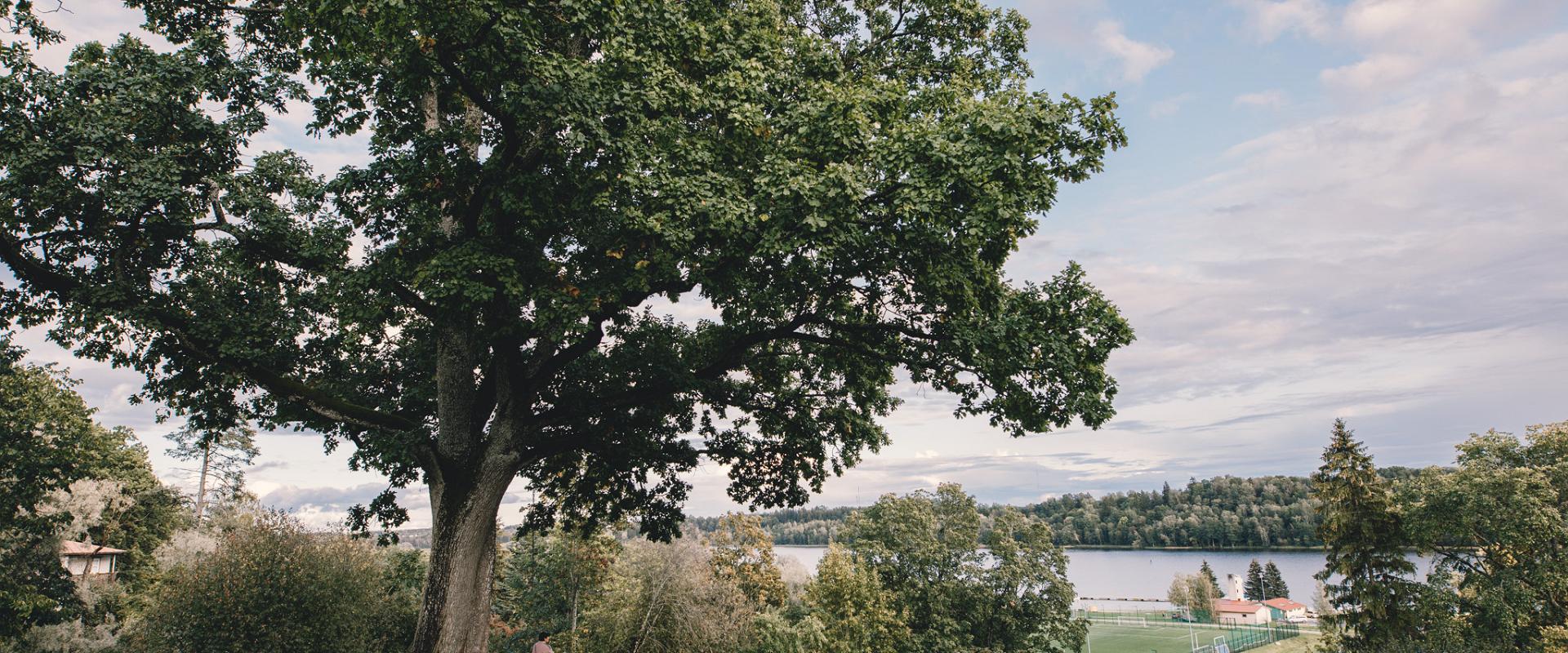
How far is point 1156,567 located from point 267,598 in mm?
139926

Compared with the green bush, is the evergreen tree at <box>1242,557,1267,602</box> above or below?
below

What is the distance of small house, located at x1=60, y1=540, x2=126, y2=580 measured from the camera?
3650cm

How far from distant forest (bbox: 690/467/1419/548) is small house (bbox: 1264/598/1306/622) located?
3087 cm

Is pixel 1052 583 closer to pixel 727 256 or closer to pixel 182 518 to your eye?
pixel 727 256

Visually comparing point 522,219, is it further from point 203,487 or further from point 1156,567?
point 1156,567

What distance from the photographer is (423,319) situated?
13.2 metres

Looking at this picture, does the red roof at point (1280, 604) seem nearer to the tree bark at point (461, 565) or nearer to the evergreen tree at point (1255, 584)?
the evergreen tree at point (1255, 584)

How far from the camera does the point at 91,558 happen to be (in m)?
38.4

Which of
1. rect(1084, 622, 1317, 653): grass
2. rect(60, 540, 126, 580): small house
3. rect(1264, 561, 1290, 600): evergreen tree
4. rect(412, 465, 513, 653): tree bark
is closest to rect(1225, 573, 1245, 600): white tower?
rect(1264, 561, 1290, 600): evergreen tree

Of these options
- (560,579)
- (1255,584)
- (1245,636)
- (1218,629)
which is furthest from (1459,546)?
(1255,584)

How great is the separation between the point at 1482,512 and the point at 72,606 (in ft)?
162

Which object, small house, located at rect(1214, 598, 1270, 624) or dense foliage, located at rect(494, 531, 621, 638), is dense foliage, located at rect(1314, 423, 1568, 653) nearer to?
dense foliage, located at rect(494, 531, 621, 638)

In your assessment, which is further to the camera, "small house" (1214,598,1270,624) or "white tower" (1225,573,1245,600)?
"white tower" (1225,573,1245,600)

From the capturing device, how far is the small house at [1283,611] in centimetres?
8219
